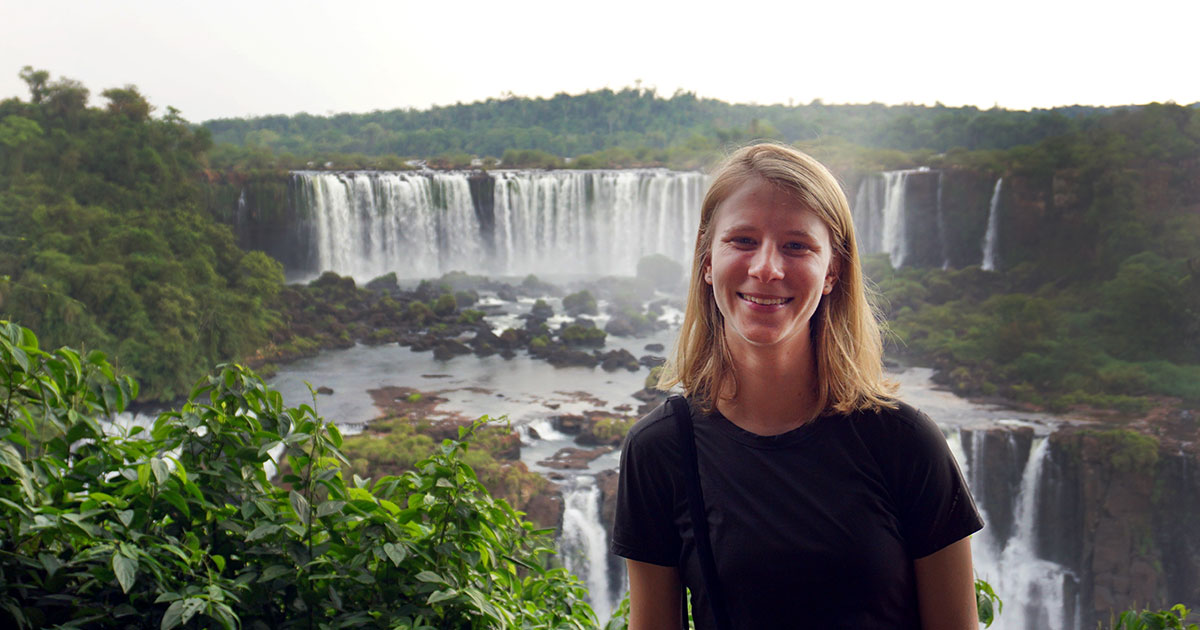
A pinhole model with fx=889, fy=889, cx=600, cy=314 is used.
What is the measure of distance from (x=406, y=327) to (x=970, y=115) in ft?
12.9

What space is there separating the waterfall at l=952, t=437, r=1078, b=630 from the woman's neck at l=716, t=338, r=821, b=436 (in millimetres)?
5241

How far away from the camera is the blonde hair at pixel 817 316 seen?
805 millimetres

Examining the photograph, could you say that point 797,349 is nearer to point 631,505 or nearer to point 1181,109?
point 631,505

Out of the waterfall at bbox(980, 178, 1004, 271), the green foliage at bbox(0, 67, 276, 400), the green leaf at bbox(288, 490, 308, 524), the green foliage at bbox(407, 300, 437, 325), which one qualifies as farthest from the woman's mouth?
the waterfall at bbox(980, 178, 1004, 271)

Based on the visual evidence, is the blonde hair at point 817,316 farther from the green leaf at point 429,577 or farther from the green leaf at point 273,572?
the green leaf at point 273,572

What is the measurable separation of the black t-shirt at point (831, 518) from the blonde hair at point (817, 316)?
0.14ft

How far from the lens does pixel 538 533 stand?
1.44 m

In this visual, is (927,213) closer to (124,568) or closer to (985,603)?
(985,603)

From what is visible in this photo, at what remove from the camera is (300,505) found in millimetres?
1021

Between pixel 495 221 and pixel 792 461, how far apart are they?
5.88 m

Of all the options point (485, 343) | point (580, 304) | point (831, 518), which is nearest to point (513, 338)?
point (485, 343)

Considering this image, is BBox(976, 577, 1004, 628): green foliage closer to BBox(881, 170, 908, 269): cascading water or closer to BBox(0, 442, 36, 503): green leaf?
BBox(0, 442, 36, 503): green leaf

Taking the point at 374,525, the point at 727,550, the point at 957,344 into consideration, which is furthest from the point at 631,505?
the point at 957,344

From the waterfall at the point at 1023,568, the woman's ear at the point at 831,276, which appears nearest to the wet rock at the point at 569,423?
the waterfall at the point at 1023,568
